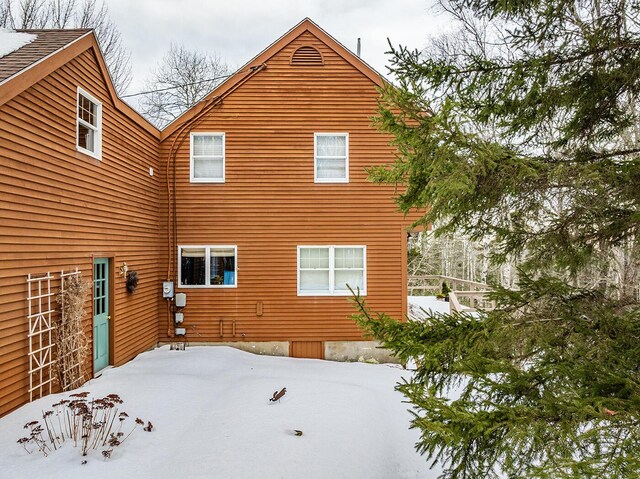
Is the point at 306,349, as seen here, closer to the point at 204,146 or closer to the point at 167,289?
the point at 167,289

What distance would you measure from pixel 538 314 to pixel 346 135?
800 centimetres

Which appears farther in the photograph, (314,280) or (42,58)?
(314,280)

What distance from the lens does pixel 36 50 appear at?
624 centimetres

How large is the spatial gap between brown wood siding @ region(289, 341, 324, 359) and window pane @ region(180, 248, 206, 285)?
2.77 meters

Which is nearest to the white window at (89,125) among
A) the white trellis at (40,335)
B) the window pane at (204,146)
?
the white trellis at (40,335)

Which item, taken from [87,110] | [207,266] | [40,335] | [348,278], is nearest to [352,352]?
[348,278]

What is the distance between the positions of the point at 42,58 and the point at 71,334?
4140mm

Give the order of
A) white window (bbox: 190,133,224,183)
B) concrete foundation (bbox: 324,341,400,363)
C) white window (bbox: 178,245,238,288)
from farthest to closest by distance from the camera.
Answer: white window (bbox: 190,133,224,183), white window (bbox: 178,245,238,288), concrete foundation (bbox: 324,341,400,363)

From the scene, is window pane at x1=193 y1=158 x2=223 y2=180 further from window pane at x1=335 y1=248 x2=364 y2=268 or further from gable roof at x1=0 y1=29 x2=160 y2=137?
window pane at x1=335 y1=248 x2=364 y2=268

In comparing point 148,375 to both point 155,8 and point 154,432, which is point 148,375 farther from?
point 155,8

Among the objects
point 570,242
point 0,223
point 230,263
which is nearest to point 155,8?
point 230,263

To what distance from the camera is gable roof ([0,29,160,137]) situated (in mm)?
5316

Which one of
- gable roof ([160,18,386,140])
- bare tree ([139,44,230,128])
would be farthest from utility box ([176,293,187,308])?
bare tree ([139,44,230,128])

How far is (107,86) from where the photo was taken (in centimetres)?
792
